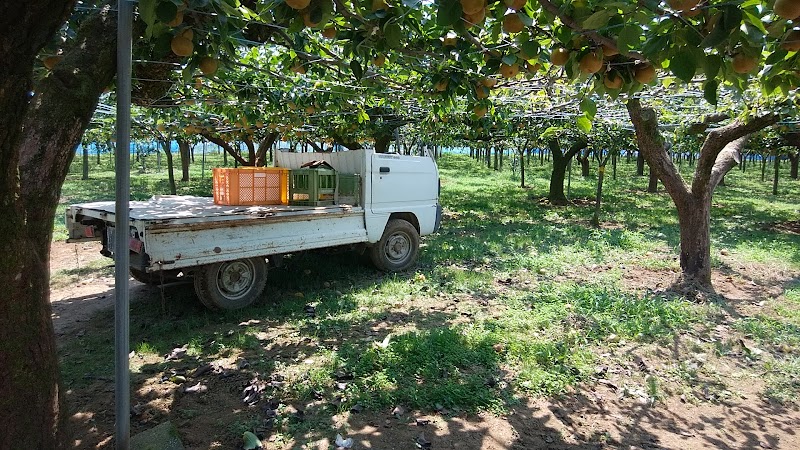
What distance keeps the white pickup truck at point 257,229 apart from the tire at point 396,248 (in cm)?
2

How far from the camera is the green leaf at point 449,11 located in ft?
6.15

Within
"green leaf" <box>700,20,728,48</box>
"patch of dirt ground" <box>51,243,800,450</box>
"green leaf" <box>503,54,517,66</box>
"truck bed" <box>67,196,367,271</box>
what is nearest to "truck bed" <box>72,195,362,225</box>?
"truck bed" <box>67,196,367,271</box>

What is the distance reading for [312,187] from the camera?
6605mm

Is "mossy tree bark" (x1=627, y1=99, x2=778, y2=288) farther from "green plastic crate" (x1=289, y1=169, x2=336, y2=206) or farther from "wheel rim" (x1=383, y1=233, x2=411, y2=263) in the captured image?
"green plastic crate" (x1=289, y1=169, x2=336, y2=206)

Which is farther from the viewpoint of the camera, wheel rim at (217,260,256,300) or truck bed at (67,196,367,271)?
wheel rim at (217,260,256,300)

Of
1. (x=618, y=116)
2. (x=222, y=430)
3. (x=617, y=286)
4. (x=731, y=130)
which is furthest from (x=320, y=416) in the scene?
(x=618, y=116)

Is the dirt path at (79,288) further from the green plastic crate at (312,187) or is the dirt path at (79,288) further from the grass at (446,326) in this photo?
the green plastic crate at (312,187)

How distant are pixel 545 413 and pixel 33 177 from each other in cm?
357

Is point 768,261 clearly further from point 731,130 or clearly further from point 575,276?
point 575,276

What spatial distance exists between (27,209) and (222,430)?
178 cm

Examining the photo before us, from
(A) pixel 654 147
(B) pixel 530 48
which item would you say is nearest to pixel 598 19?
(B) pixel 530 48

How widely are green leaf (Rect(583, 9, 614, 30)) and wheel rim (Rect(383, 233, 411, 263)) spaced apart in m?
5.74

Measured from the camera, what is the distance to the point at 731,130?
6.30 metres

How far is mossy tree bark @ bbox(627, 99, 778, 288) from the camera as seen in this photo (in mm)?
6391
